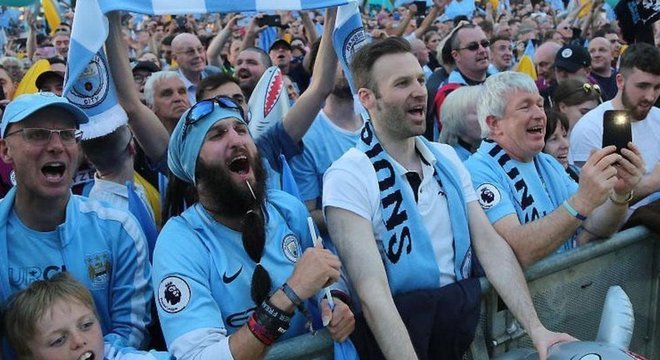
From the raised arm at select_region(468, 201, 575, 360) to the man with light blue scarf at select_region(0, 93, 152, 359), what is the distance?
1.31 m

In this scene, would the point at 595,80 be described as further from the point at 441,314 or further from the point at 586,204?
the point at 441,314

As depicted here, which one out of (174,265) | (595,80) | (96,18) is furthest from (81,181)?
(595,80)

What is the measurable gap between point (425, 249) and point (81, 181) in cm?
187

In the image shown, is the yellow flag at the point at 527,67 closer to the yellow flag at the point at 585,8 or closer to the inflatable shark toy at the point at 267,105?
the yellow flag at the point at 585,8

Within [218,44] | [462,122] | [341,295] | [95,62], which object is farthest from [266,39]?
[341,295]

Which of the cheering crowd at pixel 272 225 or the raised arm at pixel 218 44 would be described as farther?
the raised arm at pixel 218 44

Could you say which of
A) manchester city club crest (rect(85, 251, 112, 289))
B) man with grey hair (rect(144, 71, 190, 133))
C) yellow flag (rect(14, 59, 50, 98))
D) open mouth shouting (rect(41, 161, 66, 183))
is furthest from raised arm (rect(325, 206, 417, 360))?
yellow flag (rect(14, 59, 50, 98))

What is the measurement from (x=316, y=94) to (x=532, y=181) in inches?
47.8

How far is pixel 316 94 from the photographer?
3969 millimetres

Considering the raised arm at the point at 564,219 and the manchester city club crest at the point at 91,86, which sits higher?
the manchester city club crest at the point at 91,86

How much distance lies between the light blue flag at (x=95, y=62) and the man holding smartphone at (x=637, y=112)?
2.64 meters

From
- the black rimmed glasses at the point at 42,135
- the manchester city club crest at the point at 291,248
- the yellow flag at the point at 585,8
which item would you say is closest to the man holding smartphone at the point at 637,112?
the manchester city club crest at the point at 291,248

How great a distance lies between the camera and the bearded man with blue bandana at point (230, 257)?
2.31m

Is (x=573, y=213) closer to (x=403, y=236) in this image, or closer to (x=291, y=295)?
(x=403, y=236)
